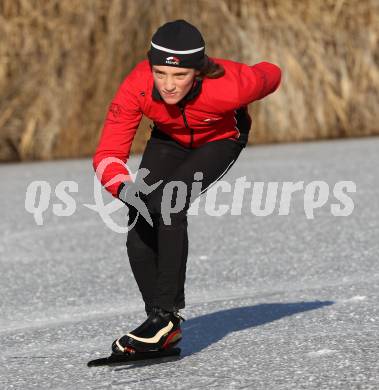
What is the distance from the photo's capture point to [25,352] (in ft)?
16.9

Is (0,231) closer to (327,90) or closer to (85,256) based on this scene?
(85,256)

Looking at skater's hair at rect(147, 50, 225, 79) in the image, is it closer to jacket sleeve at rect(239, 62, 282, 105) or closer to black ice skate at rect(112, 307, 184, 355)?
jacket sleeve at rect(239, 62, 282, 105)

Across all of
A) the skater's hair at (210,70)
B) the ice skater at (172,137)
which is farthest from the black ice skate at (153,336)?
the skater's hair at (210,70)

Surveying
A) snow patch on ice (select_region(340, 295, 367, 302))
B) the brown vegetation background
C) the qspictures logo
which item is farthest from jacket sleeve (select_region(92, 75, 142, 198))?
the brown vegetation background

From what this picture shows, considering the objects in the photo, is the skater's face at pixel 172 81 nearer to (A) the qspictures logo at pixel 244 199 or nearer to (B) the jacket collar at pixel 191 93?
(B) the jacket collar at pixel 191 93

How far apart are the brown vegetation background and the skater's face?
868cm

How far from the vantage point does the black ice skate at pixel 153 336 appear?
467cm

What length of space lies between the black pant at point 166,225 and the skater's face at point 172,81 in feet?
1.11

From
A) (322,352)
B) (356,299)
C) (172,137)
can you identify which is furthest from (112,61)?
(322,352)

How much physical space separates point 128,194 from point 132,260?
1.20ft

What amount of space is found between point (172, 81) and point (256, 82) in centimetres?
38

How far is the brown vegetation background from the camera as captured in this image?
532 inches

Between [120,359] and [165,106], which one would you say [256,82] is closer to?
[165,106]

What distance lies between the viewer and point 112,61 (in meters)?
13.6
